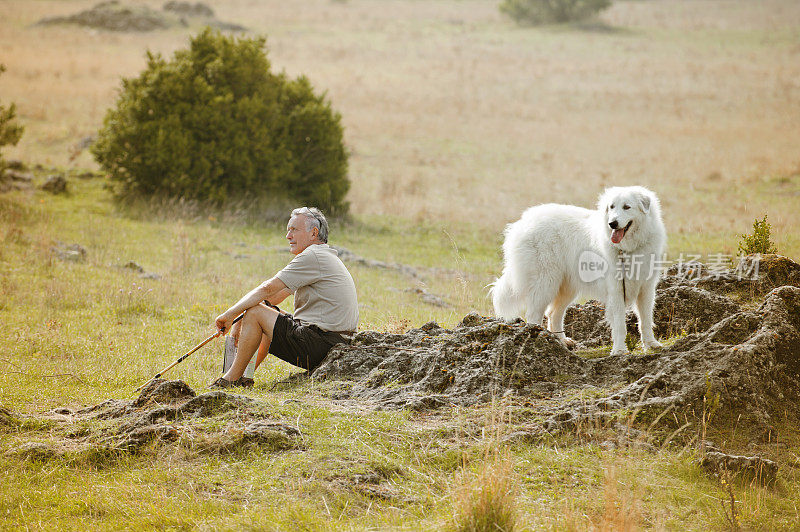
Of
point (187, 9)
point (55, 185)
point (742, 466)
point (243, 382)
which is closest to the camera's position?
point (742, 466)

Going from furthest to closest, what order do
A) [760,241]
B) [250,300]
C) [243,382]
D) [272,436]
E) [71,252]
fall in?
[71,252] → [760,241] → [243,382] → [250,300] → [272,436]

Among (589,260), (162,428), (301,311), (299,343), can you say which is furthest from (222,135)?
(162,428)

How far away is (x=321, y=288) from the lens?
7.68 meters

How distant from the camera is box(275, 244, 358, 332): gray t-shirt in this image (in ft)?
24.6

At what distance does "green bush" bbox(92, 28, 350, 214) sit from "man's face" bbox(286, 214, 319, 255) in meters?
10.7

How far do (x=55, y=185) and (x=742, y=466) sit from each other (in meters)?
17.3

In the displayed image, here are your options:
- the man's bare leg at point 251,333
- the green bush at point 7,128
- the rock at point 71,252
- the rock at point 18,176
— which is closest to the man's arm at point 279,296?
the man's bare leg at point 251,333

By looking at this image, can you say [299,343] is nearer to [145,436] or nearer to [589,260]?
[145,436]

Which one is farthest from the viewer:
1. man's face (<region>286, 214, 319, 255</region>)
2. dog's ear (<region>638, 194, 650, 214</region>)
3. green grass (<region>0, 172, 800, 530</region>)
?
man's face (<region>286, 214, 319, 255</region>)

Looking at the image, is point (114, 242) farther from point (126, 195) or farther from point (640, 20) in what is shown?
point (640, 20)

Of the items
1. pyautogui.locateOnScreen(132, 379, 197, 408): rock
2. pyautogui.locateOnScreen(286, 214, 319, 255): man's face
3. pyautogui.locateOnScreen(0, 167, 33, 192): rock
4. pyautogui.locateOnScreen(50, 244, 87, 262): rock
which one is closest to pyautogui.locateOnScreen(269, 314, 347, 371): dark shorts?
pyautogui.locateOnScreen(286, 214, 319, 255): man's face

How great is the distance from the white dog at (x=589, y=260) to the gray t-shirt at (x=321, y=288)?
6.66ft

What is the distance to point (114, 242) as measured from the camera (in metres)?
14.7

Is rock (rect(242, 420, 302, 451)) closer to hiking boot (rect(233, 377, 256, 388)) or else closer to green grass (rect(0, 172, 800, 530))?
green grass (rect(0, 172, 800, 530))
